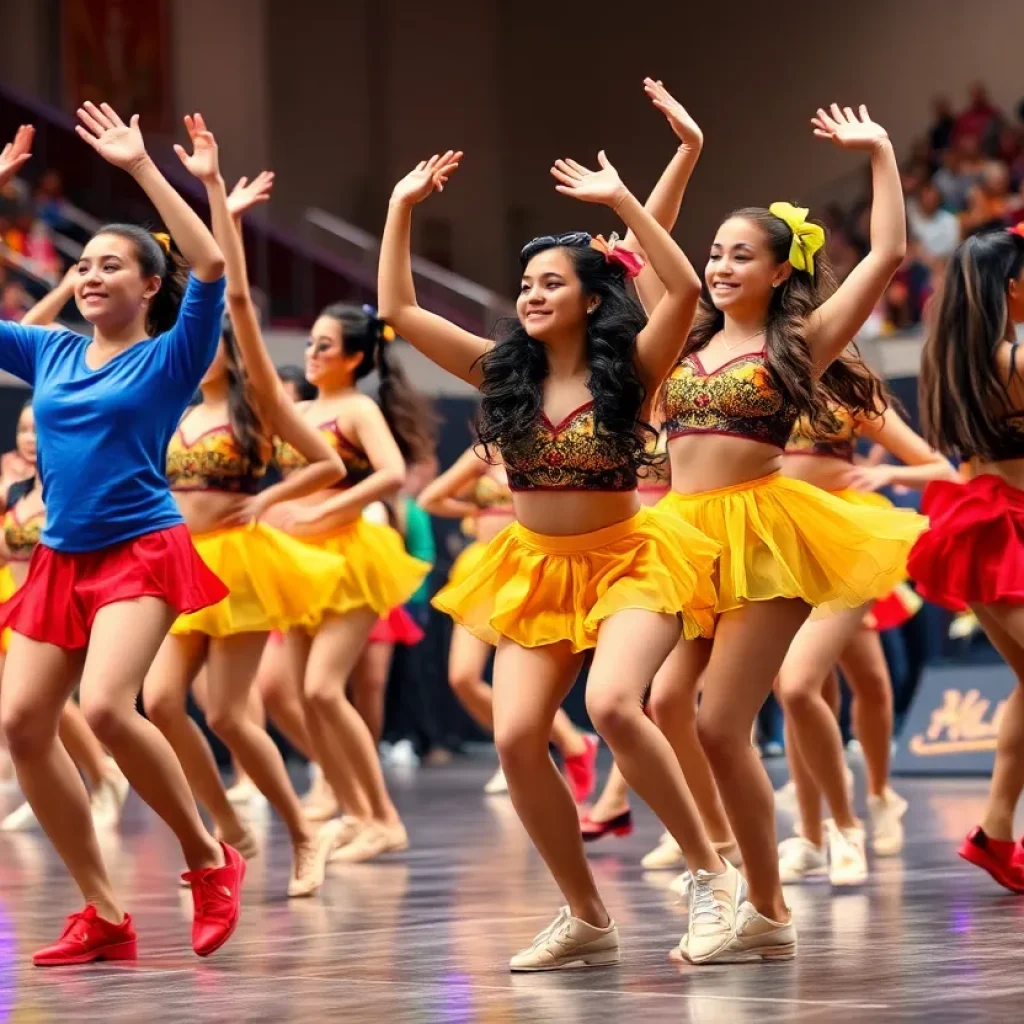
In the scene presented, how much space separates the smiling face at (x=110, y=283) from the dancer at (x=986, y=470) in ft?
6.83

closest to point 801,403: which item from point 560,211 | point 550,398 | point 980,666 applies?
point 550,398

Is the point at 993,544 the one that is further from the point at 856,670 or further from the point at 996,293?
the point at 856,670

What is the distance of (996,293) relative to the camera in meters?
5.43

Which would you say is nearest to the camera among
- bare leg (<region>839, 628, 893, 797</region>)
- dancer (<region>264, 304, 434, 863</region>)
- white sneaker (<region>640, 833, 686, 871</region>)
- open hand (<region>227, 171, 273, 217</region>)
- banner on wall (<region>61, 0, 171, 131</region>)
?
open hand (<region>227, 171, 273, 217</region>)

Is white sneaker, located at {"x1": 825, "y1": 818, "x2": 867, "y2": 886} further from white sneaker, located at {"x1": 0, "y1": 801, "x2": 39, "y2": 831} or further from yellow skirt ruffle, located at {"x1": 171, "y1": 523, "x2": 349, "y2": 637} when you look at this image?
white sneaker, located at {"x1": 0, "y1": 801, "x2": 39, "y2": 831}

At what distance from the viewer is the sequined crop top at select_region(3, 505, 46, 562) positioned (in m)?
8.27

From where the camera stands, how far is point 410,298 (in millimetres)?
4570

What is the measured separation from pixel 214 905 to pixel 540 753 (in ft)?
3.08

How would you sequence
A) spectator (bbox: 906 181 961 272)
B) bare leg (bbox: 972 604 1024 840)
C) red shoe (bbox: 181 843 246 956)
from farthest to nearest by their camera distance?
spectator (bbox: 906 181 961 272)
bare leg (bbox: 972 604 1024 840)
red shoe (bbox: 181 843 246 956)

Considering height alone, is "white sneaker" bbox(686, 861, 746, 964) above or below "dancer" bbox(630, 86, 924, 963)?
below

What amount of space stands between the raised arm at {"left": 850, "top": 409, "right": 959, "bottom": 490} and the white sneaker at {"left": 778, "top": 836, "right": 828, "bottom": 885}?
1073mm

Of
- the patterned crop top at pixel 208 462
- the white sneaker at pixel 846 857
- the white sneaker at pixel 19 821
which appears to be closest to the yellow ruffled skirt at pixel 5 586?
the white sneaker at pixel 19 821

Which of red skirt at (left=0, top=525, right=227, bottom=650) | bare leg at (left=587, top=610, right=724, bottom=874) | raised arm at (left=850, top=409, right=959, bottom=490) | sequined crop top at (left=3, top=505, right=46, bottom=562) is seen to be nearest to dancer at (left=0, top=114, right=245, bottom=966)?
red skirt at (left=0, top=525, right=227, bottom=650)

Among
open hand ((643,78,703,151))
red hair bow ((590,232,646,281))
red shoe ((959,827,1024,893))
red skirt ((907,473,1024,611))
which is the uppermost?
open hand ((643,78,703,151))
